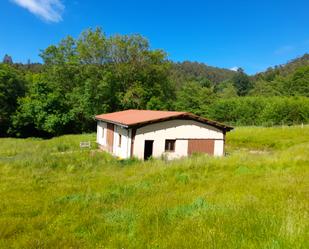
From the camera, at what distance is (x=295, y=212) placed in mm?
6242

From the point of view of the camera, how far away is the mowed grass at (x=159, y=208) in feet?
18.1

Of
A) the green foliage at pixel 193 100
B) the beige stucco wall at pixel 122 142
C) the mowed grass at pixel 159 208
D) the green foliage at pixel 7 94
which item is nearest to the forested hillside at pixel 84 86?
the green foliage at pixel 7 94

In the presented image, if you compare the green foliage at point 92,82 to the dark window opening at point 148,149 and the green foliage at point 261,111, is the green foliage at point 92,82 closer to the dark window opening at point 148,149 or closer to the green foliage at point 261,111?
the green foliage at point 261,111

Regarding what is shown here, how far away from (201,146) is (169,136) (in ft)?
9.62

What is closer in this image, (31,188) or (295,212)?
(295,212)

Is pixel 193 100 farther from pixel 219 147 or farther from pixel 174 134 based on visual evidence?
pixel 174 134

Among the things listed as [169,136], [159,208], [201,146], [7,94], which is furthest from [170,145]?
[7,94]

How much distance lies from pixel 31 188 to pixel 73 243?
6.58 metres

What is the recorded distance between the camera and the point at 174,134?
22594 millimetres

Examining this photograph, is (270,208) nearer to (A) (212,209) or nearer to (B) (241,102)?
(A) (212,209)

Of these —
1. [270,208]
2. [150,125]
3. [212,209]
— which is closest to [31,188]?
[212,209]

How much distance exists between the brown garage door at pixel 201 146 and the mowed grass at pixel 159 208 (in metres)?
7.72

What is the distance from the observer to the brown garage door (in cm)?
2311

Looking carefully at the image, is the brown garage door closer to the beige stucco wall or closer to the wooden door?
the beige stucco wall
